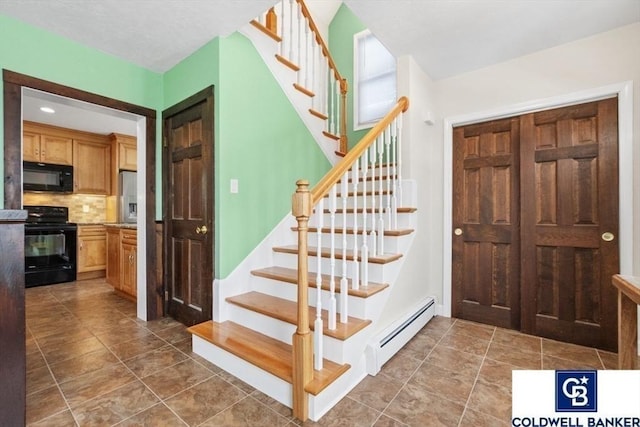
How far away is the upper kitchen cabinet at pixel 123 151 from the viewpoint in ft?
16.3

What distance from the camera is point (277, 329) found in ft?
6.54

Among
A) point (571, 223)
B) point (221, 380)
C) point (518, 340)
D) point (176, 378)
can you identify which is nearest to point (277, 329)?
point (221, 380)

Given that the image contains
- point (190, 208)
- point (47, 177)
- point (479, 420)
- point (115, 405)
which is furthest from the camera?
point (47, 177)

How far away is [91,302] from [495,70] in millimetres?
5058

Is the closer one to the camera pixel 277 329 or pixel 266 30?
pixel 277 329

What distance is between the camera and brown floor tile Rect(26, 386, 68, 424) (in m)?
1.52

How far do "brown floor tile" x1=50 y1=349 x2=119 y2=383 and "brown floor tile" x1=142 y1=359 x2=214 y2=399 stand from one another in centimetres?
45

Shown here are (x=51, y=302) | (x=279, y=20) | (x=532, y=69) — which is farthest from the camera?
(x=51, y=302)

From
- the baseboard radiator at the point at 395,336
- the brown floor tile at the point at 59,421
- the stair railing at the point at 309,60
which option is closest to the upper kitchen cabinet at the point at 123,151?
the stair railing at the point at 309,60

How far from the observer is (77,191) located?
4.80 meters

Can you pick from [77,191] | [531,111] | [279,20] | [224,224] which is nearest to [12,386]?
[224,224]

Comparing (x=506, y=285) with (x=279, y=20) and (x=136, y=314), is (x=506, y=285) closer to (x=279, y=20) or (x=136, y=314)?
(x=279, y=20)

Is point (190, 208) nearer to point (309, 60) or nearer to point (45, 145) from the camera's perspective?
point (309, 60)

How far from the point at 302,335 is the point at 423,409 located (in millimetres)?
784
